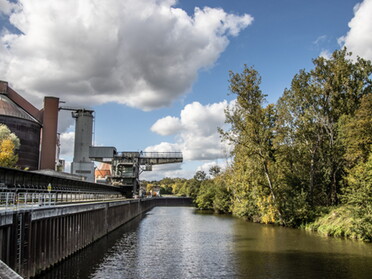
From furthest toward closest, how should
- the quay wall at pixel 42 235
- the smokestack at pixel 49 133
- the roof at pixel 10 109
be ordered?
the smokestack at pixel 49 133
the roof at pixel 10 109
the quay wall at pixel 42 235

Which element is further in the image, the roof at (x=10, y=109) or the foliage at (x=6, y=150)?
the roof at (x=10, y=109)

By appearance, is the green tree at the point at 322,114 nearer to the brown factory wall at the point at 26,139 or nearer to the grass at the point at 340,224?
the grass at the point at 340,224

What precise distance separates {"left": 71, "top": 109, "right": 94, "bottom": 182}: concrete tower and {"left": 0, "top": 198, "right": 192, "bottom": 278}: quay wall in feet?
203

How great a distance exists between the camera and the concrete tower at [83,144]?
3637 inches

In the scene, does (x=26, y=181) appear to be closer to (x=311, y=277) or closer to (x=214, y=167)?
(x=311, y=277)

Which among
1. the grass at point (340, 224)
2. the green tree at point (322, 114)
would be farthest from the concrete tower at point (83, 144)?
the grass at point (340, 224)

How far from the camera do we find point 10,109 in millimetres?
85812

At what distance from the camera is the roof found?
8425 cm

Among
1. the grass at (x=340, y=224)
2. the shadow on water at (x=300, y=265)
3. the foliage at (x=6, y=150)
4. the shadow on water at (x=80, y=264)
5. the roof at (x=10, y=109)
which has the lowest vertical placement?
the shadow on water at (x=80, y=264)

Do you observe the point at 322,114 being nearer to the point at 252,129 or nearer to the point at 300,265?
the point at 252,129

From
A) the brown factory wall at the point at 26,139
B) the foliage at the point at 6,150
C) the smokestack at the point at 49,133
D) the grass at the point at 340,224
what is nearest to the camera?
the grass at the point at 340,224

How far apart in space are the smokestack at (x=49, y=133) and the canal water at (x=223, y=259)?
64.6 metres

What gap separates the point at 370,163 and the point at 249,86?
59.8ft

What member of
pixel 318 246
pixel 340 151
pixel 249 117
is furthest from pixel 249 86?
pixel 318 246
